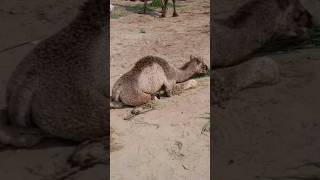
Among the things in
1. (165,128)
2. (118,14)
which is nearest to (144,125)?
(165,128)

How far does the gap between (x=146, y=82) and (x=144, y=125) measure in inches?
31.8

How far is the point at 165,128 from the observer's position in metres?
5.71

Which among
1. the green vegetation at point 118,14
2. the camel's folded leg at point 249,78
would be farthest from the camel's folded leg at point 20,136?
the green vegetation at point 118,14

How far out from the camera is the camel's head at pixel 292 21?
782cm

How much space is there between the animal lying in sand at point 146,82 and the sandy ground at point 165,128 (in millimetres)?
147

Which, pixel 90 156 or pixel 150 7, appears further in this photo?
pixel 150 7

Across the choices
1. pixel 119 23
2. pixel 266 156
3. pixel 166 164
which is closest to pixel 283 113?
pixel 266 156

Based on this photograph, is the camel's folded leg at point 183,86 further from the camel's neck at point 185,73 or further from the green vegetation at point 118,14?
the green vegetation at point 118,14

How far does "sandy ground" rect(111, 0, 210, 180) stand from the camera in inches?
201

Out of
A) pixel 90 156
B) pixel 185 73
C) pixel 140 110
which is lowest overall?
pixel 90 156

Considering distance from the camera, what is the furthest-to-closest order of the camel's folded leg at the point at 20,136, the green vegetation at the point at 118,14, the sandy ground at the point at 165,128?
the green vegetation at the point at 118,14
the camel's folded leg at the point at 20,136
the sandy ground at the point at 165,128

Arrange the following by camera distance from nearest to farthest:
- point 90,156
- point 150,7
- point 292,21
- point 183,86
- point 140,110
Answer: point 90,156 → point 140,110 → point 183,86 → point 292,21 → point 150,7

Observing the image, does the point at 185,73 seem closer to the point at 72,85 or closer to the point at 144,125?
the point at 144,125

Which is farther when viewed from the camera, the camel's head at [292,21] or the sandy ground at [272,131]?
the camel's head at [292,21]
